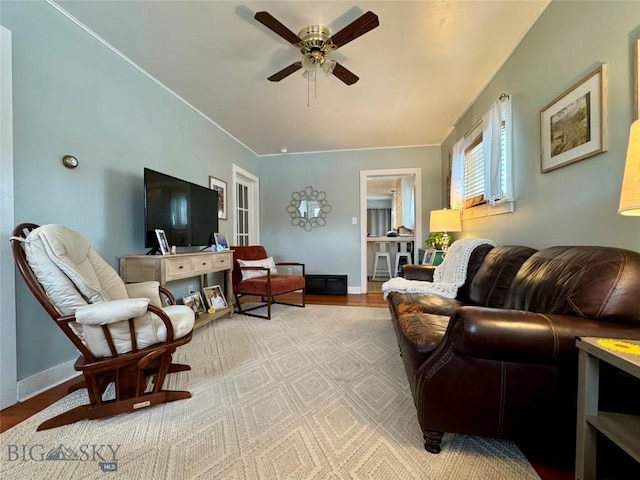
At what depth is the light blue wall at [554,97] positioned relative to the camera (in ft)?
4.17

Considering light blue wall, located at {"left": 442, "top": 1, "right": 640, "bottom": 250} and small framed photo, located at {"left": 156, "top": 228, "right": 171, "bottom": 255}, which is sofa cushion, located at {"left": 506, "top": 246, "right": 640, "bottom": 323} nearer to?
light blue wall, located at {"left": 442, "top": 1, "right": 640, "bottom": 250}

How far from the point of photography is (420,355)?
121 centimetres

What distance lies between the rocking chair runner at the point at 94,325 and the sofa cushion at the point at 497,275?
6.45 feet

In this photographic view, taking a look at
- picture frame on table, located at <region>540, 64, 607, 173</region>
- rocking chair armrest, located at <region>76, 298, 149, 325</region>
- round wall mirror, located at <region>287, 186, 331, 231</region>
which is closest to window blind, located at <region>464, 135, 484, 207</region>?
picture frame on table, located at <region>540, 64, 607, 173</region>

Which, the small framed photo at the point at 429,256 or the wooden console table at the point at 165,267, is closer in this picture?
the wooden console table at the point at 165,267

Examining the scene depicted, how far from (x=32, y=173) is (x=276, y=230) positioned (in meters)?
3.56

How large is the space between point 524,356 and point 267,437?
1144 millimetres

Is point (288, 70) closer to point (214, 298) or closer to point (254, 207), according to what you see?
point (214, 298)

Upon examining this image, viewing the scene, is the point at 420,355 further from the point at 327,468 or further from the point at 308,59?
the point at 308,59

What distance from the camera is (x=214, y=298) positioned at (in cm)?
317

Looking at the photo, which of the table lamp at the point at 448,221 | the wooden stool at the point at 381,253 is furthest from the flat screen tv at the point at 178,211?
the wooden stool at the point at 381,253

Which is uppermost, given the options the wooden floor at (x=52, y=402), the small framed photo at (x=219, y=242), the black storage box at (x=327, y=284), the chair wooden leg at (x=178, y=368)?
the small framed photo at (x=219, y=242)

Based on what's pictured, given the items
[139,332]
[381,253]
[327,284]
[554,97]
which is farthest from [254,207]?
[554,97]

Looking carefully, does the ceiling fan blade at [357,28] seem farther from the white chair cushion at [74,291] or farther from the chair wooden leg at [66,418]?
the chair wooden leg at [66,418]
